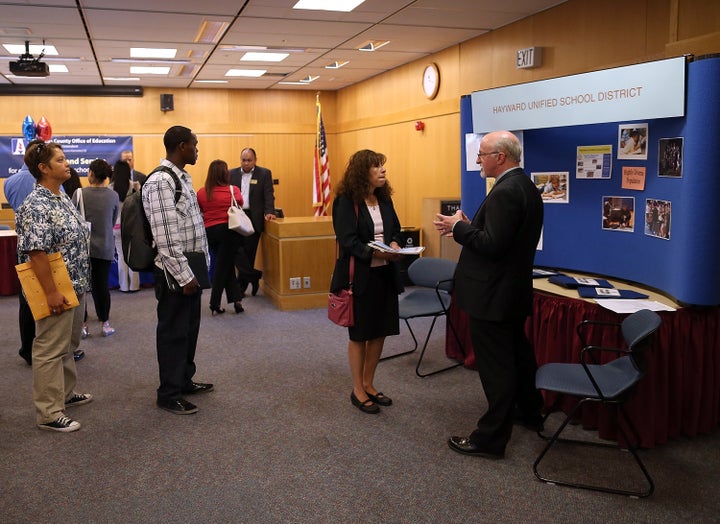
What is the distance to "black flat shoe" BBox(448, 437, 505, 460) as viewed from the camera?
127 inches

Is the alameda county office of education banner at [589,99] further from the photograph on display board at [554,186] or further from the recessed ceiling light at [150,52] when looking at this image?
the recessed ceiling light at [150,52]

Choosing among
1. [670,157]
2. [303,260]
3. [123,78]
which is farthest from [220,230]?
[123,78]

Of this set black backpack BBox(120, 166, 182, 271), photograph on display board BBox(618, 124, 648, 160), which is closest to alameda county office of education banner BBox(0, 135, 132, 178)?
black backpack BBox(120, 166, 182, 271)

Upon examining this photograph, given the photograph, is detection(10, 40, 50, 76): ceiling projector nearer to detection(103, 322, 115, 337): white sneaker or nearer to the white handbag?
the white handbag

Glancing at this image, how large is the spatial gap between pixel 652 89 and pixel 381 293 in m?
1.76

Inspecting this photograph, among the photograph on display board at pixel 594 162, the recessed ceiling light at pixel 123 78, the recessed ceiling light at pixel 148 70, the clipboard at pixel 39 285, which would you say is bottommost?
the clipboard at pixel 39 285

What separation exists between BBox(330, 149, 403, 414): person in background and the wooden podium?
287 cm

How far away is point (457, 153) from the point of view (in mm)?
7879

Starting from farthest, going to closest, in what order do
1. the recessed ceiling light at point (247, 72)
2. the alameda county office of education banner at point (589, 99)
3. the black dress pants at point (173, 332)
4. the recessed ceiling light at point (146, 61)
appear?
the recessed ceiling light at point (247, 72) → the recessed ceiling light at point (146, 61) → the black dress pants at point (173, 332) → the alameda county office of education banner at point (589, 99)

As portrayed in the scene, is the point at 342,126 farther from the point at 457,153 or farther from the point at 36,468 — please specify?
the point at 36,468

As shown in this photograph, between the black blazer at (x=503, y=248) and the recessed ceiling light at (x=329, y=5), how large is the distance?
3.25 m

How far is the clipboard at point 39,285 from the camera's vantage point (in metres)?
3.37

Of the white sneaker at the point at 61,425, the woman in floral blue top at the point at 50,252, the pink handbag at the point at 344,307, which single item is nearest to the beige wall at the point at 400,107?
the pink handbag at the point at 344,307

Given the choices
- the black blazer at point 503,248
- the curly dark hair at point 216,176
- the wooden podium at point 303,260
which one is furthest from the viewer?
the wooden podium at point 303,260
